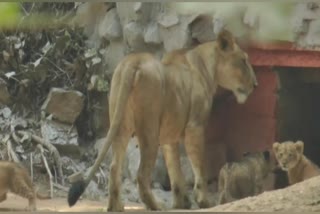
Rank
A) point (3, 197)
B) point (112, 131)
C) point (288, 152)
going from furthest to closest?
point (288, 152) → point (3, 197) → point (112, 131)

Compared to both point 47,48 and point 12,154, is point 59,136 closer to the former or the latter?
point 12,154

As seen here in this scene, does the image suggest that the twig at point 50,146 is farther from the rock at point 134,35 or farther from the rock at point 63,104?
the rock at point 134,35

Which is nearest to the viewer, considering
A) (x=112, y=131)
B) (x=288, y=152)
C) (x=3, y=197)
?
(x=112, y=131)

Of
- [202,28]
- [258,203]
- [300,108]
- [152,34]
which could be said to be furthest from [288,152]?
[152,34]

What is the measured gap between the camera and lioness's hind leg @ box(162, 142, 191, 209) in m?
3.38

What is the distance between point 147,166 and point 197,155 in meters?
0.23

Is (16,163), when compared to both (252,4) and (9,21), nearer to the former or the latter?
(9,21)

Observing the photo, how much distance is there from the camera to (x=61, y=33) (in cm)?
335

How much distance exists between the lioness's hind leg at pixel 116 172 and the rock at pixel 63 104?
0.23 m

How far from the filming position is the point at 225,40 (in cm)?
341

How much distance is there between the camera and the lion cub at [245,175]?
11.1ft

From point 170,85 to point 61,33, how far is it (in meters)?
0.38

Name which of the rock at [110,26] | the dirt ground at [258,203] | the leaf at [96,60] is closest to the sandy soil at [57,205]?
the dirt ground at [258,203]

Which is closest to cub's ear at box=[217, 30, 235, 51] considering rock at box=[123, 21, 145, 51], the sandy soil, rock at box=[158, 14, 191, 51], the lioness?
the lioness
